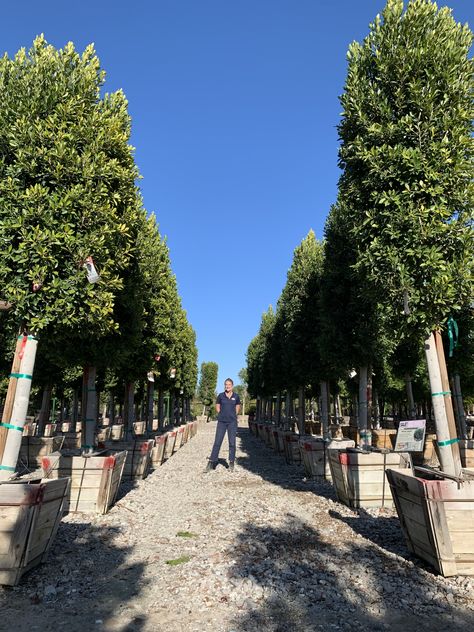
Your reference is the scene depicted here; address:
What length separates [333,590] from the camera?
4469 mm

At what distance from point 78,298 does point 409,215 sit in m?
4.60

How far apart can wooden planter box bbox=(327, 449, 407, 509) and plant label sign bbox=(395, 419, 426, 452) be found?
1.56 meters

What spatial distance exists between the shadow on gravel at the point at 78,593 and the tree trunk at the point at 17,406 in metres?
1.26

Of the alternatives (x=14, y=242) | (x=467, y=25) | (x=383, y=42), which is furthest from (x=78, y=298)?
(x=467, y=25)

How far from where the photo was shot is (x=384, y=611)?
4016mm

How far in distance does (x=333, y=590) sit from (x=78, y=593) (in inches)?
100

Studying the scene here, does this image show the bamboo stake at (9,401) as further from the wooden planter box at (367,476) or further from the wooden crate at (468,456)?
the wooden crate at (468,456)

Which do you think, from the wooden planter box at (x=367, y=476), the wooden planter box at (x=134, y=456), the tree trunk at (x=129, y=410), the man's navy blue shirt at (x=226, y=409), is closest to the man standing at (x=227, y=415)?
the man's navy blue shirt at (x=226, y=409)

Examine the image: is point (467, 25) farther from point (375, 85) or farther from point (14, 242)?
point (14, 242)

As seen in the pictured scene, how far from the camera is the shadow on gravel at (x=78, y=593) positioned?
3783 mm

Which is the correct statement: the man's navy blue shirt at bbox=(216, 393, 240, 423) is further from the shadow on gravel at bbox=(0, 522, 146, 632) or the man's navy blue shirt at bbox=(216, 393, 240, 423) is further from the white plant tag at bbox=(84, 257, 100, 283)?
the white plant tag at bbox=(84, 257, 100, 283)

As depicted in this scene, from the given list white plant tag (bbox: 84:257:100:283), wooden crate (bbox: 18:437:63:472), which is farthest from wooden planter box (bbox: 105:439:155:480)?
white plant tag (bbox: 84:257:100:283)

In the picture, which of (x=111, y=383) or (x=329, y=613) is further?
(x=111, y=383)

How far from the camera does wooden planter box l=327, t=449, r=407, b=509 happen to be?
7.92 meters
